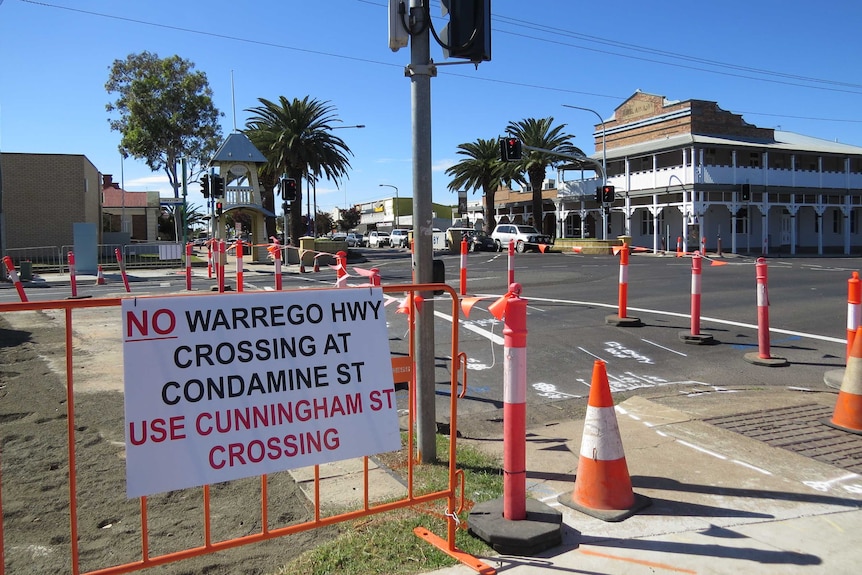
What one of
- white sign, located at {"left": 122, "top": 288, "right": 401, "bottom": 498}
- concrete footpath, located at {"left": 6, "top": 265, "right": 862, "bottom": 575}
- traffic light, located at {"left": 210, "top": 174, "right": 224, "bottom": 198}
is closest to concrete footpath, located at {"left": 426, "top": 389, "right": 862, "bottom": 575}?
concrete footpath, located at {"left": 6, "top": 265, "right": 862, "bottom": 575}

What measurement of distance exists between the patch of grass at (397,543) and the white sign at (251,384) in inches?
21.2

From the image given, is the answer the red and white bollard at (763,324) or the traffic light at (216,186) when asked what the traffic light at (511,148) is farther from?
the red and white bollard at (763,324)

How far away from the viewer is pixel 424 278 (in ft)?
15.9

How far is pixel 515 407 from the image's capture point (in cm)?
376

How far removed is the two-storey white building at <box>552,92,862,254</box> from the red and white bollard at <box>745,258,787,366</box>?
1374 inches

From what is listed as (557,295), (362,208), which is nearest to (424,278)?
(557,295)

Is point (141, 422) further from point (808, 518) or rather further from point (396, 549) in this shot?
point (808, 518)

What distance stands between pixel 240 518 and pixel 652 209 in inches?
1736

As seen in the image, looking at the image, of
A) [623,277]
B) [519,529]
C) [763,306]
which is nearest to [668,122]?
[623,277]

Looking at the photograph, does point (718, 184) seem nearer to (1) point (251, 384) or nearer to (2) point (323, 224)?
(1) point (251, 384)

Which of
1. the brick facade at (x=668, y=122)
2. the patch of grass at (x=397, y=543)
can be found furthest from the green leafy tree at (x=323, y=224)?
the patch of grass at (x=397, y=543)

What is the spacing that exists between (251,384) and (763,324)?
7110mm

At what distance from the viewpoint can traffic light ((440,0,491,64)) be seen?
468cm

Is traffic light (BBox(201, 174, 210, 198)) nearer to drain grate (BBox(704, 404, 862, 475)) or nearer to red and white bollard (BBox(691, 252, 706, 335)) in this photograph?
red and white bollard (BBox(691, 252, 706, 335))
